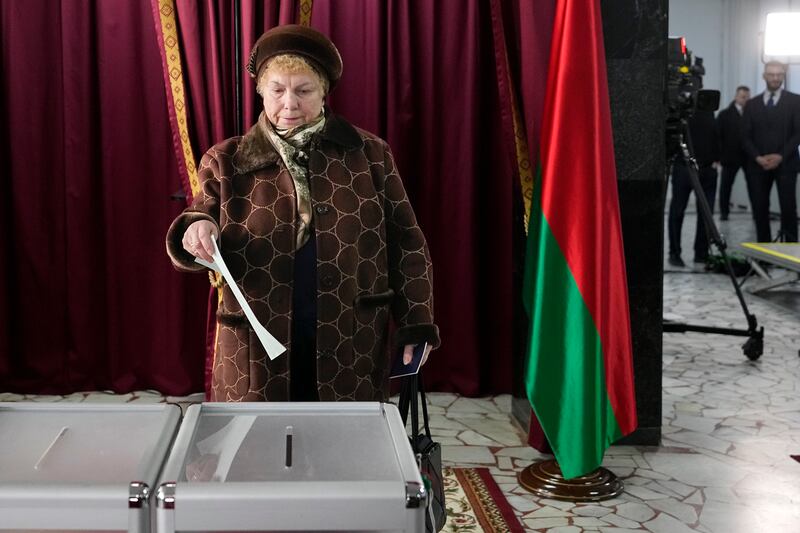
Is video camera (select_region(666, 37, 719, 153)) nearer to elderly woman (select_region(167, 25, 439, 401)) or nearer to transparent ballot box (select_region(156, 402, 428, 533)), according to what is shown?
elderly woman (select_region(167, 25, 439, 401))

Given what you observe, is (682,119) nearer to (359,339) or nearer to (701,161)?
(359,339)

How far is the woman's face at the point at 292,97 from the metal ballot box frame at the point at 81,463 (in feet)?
2.82

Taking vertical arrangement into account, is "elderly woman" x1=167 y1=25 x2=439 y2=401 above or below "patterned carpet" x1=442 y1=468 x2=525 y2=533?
above

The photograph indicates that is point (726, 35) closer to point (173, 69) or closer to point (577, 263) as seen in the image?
point (577, 263)

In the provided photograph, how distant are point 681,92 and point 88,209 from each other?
2.58 metres

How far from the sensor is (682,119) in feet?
14.8

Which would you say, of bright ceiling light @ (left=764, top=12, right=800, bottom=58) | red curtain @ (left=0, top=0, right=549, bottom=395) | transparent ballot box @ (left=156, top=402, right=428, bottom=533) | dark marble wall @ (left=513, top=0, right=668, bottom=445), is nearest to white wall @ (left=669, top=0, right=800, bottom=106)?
bright ceiling light @ (left=764, top=12, right=800, bottom=58)

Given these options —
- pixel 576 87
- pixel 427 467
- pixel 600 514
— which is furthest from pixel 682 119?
pixel 427 467

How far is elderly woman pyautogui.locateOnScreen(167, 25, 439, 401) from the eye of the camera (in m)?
1.99

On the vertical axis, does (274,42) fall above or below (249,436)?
above

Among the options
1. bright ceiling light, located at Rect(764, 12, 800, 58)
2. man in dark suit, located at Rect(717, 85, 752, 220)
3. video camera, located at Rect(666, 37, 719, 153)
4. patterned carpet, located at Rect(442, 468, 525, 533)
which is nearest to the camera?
patterned carpet, located at Rect(442, 468, 525, 533)

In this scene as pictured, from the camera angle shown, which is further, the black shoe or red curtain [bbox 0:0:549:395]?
the black shoe

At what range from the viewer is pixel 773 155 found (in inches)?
319

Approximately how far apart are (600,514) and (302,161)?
1501mm
